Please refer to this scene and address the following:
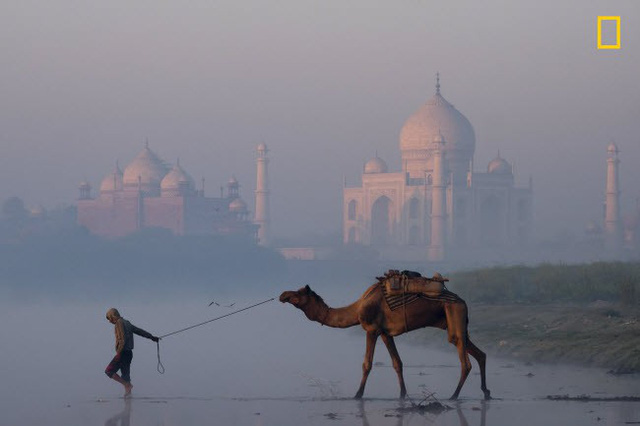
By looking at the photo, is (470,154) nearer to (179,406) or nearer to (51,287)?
(51,287)

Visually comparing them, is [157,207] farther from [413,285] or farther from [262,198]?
[413,285]

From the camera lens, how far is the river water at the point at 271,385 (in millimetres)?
11078

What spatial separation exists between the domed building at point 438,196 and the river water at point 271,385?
5576 centimetres

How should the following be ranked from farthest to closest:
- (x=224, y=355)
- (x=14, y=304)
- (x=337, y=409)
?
(x=14, y=304), (x=224, y=355), (x=337, y=409)

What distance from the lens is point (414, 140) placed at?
83.1m

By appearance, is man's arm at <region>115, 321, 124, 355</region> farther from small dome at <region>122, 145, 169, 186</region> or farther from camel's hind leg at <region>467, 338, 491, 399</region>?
small dome at <region>122, 145, 169, 186</region>

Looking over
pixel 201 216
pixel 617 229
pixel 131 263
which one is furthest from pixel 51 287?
pixel 617 229

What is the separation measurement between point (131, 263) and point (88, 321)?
40.5 m

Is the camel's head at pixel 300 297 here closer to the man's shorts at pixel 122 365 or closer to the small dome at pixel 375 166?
the man's shorts at pixel 122 365

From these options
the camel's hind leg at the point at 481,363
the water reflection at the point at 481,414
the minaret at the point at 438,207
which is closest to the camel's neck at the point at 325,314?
the camel's hind leg at the point at 481,363

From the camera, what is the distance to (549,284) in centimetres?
2566

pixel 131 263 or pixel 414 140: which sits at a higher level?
pixel 414 140

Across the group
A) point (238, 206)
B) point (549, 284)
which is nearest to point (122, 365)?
point (549, 284)

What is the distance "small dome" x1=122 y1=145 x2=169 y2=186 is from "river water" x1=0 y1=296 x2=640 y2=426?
60.7m
